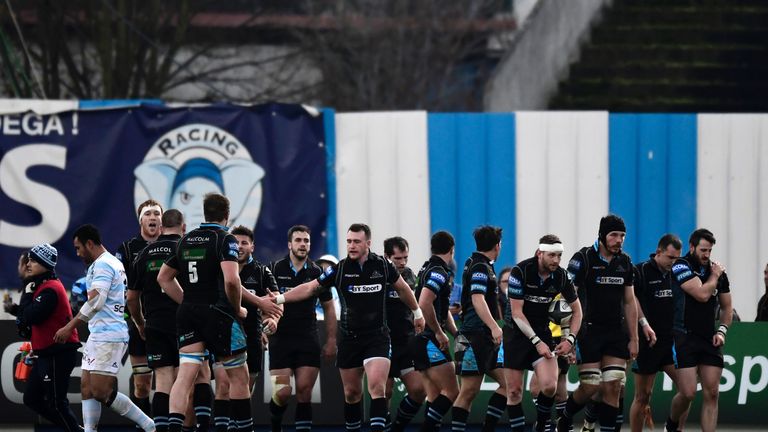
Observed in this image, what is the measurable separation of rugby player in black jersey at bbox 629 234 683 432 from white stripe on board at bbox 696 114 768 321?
4924 mm

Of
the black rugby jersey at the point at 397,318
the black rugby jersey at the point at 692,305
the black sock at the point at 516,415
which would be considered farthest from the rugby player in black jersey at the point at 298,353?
the black rugby jersey at the point at 692,305

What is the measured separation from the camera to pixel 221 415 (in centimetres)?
1395

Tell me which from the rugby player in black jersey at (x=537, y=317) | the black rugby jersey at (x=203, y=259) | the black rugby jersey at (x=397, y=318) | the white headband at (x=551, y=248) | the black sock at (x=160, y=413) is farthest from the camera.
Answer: the black rugby jersey at (x=397, y=318)

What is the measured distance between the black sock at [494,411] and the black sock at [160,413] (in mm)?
3176

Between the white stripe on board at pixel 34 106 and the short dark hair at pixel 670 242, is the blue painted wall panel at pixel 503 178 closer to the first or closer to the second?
the short dark hair at pixel 670 242

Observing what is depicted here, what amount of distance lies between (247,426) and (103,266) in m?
1.98

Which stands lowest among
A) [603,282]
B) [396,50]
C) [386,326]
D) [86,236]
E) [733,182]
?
[386,326]

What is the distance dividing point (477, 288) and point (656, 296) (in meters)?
2.24

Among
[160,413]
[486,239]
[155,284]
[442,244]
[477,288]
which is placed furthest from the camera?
[442,244]

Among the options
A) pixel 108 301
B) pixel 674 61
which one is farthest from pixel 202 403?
pixel 674 61

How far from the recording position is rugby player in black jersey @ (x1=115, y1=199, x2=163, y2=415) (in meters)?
14.3

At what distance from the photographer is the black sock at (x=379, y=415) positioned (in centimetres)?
1366

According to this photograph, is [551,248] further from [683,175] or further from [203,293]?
[683,175]

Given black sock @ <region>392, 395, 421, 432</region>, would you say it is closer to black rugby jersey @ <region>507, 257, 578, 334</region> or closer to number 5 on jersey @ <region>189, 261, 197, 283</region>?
black rugby jersey @ <region>507, 257, 578, 334</region>
